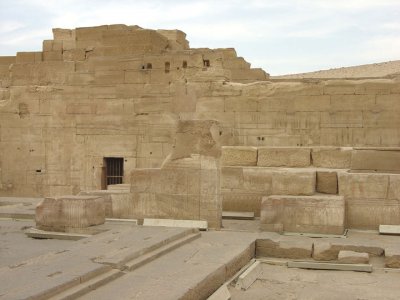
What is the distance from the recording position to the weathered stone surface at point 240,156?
1054cm

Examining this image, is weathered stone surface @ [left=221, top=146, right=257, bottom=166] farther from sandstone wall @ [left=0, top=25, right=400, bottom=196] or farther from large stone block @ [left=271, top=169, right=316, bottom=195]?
sandstone wall @ [left=0, top=25, right=400, bottom=196]

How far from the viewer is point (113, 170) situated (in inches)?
574

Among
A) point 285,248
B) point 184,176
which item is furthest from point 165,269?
point 184,176

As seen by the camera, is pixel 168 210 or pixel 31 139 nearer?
pixel 168 210

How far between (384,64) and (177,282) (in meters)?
49.8

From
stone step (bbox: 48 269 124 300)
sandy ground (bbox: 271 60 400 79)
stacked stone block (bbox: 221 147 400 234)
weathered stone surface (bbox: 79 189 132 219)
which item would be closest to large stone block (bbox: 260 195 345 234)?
stacked stone block (bbox: 221 147 400 234)

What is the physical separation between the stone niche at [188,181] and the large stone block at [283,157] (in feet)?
6.18

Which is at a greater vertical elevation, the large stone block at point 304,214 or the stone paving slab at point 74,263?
the large stone block at point 304,214

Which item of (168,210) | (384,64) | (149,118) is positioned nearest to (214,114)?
(149,118)

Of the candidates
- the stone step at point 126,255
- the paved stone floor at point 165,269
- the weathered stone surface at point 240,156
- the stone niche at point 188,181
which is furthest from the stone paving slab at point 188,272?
the weathered stone surface at point 240,156

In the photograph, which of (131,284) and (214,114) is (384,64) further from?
(131,284)

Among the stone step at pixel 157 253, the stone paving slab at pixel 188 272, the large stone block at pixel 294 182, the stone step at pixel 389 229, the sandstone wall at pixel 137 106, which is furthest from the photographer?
the sandstone wall at pixel 137 106

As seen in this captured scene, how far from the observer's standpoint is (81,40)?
15.4 meters

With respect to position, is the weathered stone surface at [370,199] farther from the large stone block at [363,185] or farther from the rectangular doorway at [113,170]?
the rectangular doorway at [113,170]
